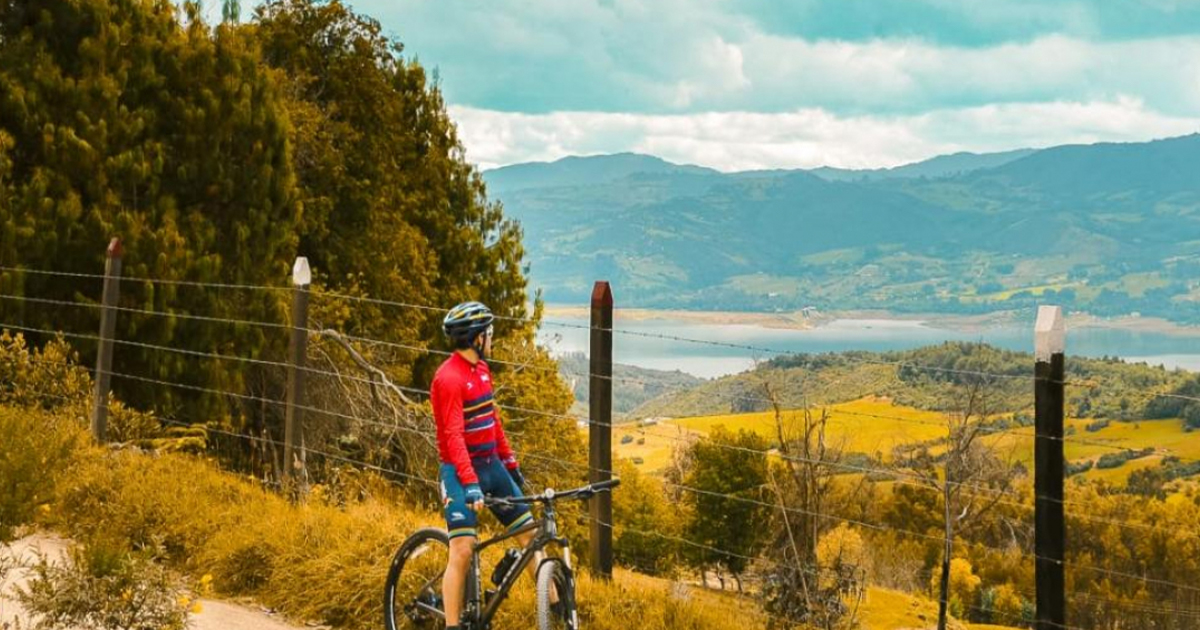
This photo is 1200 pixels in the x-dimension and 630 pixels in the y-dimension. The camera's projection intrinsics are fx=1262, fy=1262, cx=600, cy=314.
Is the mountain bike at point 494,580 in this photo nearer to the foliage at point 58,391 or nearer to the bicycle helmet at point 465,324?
the bicycle helmet at point 465,324

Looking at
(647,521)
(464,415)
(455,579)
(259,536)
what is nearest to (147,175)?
(259,536)

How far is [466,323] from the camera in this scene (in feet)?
18.4

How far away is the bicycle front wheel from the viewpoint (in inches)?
241

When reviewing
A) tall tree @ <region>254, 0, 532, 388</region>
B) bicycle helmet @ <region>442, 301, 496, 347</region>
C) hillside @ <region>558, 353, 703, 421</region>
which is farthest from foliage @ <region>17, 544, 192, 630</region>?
tall tree @ <region>254, 0, 532, 388</region>

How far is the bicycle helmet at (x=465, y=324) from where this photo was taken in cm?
559

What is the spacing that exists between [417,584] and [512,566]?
1031mm

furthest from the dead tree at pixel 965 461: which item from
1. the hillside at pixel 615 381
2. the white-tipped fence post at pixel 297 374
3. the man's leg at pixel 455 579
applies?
the man's leg at pixel 455 579

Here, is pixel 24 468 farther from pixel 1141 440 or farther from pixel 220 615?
pixel 1141 440

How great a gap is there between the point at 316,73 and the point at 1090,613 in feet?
195

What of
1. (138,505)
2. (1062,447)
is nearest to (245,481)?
(138,505)

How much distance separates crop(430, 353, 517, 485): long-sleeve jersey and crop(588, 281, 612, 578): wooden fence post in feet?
3.88

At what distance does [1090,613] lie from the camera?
7175 centimetres

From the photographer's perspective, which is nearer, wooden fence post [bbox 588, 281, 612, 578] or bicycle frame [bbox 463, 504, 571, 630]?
bicycle frame [bbox 463, 504, 571, 630]

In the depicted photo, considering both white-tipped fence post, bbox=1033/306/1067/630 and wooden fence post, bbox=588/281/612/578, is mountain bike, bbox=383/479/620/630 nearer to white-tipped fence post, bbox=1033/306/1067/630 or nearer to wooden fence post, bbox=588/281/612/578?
wooden fence post, bbox=588/281/612/578
